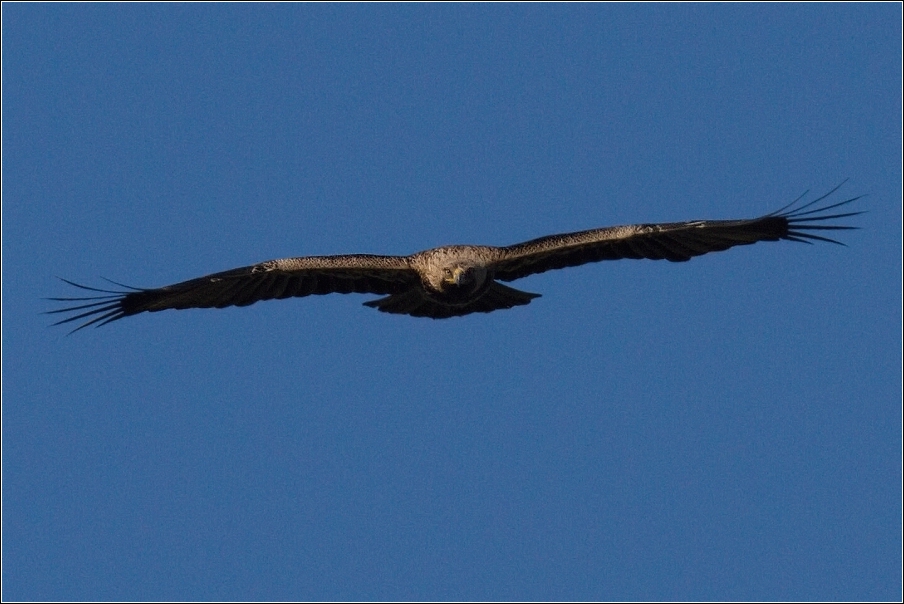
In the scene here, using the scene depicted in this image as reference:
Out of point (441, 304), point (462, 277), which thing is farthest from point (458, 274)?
point (441, 304)

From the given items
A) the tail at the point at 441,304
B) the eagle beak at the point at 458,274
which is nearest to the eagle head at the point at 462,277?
the eagle beak at the point at 458,274

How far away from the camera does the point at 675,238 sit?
85.2 ft

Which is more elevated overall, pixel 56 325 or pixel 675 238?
pixel 675 238

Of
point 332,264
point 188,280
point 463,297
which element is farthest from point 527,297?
point 188,280

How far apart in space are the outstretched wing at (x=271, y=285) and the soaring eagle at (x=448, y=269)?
0.01 metres

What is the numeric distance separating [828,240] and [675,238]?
1.85m

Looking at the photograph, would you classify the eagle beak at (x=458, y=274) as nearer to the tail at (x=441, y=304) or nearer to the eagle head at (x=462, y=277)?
the eagle head at (x=462, y=277)

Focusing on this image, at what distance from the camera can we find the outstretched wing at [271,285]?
84.9 feet

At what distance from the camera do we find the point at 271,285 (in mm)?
26281

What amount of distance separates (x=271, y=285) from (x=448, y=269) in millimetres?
2214

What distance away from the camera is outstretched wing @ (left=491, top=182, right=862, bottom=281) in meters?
25.4

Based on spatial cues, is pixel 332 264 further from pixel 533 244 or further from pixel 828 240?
pixel 828 240

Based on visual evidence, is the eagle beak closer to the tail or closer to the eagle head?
the eagle head

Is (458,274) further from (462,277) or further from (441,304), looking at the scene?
(441,304)
